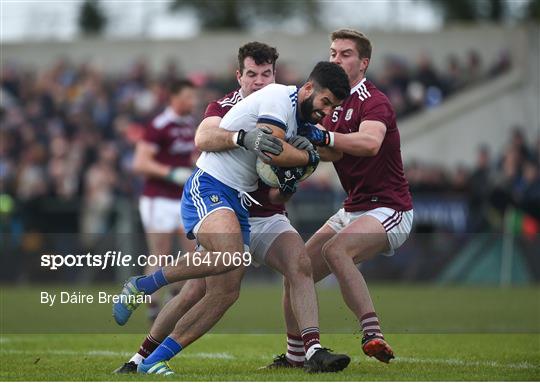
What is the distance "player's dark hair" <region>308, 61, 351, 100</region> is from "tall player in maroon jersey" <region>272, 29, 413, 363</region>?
1.57 feet

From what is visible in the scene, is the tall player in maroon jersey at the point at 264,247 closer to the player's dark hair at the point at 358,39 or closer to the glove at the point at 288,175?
the glove at the point at 288,175

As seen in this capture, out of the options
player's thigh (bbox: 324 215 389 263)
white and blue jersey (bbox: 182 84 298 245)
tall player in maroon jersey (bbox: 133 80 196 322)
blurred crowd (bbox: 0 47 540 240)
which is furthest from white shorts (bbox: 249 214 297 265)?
blurred crowd (bbox: 0 47 540 240)

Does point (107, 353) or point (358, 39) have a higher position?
point (358, 39)

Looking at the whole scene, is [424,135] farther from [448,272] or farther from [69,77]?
[69,77]

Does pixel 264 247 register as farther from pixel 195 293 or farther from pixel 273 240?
pixel 195 293

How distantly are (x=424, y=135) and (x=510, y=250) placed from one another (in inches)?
234

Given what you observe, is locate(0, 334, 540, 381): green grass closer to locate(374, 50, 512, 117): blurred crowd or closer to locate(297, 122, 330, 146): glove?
locate(297, 122, 330, 146): glove

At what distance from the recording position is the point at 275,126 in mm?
8156

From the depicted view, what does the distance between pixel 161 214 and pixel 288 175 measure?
5559mm

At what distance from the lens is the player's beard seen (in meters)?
8.29

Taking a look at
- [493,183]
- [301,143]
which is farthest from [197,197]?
[493,183]

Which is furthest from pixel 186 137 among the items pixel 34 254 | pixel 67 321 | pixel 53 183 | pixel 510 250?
pixel 53 183

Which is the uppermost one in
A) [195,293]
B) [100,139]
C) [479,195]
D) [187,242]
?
[195,293]

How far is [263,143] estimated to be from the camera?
→ 802 centimetres
